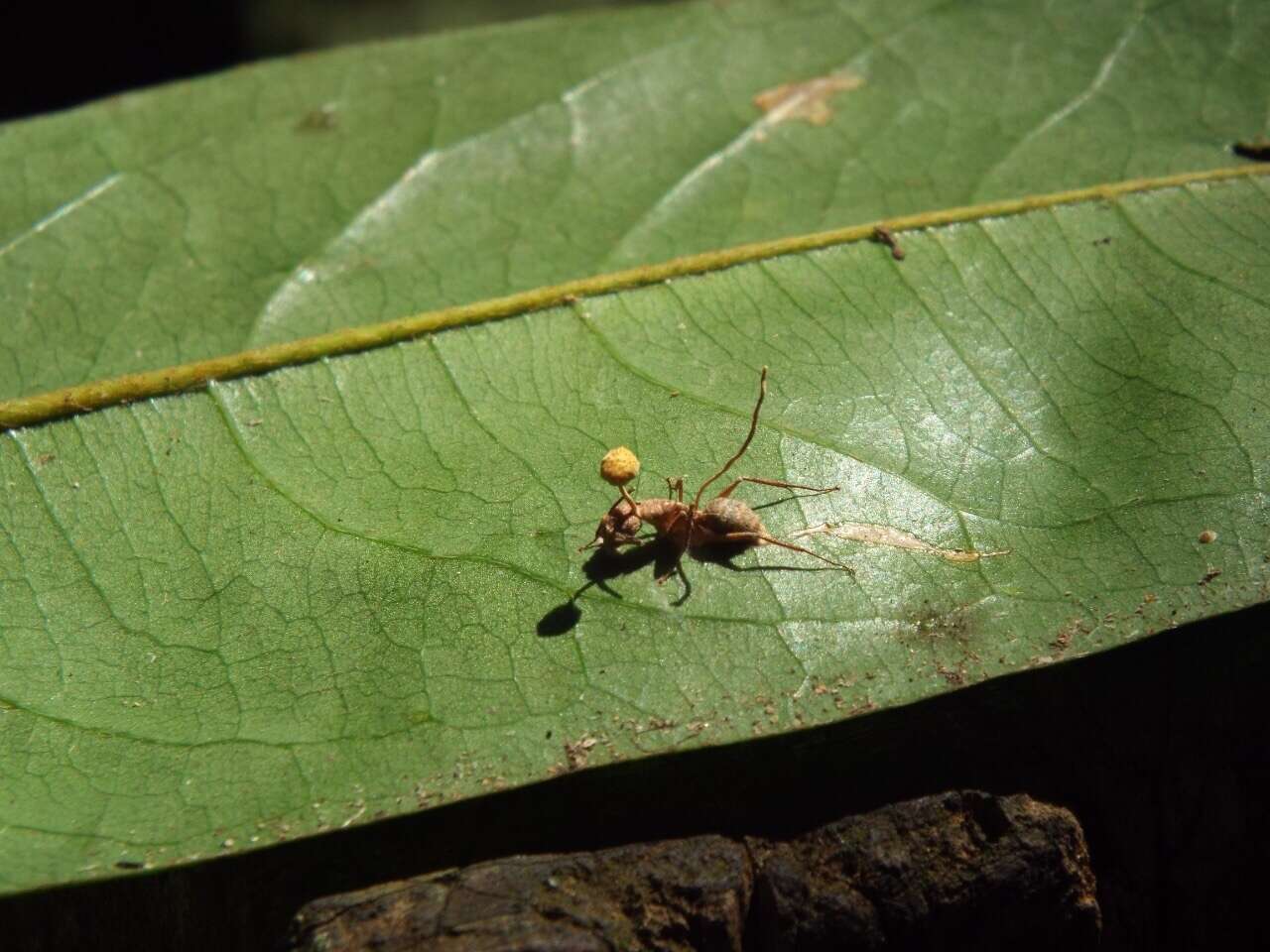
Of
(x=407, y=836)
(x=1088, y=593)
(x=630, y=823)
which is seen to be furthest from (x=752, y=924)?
(x=1088, y=593)

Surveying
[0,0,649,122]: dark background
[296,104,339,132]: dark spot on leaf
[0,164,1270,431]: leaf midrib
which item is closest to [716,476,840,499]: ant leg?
[0,164,1270,431]: leaf midrib

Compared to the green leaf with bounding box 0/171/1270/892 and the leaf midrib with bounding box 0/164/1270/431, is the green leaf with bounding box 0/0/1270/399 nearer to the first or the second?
the leaf midrib with bounding box 0/164/1270/431

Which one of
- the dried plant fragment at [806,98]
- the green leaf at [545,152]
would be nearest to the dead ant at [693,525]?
the green leaf at [545,152]

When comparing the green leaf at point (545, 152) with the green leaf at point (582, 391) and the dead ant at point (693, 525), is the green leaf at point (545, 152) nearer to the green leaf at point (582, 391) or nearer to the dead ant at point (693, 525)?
the green leaf at point (582, 391)

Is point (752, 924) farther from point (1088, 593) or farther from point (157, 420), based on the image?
point (157, 420)

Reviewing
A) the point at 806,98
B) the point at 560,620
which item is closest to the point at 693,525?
the point at 560,620

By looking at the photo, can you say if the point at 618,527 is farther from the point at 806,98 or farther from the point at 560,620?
the point at 806,98

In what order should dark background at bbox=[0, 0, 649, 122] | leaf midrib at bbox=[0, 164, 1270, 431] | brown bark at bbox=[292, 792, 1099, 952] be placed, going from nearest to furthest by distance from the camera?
brown bark at bbox=[292, 792, 1099, 952]
leaf midrib at bbox=[0, 164, 1270, 431]
dark background at bbox=[0, 0, 649, 122]
